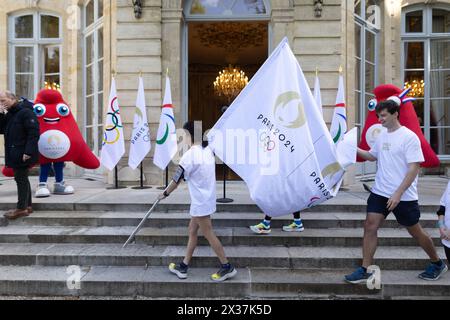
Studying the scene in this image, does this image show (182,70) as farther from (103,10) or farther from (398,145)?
(398,145)

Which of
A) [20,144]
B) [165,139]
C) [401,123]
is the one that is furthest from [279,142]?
[20,144]

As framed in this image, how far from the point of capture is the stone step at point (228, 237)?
4.96m

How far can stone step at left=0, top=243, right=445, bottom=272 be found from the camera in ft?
14.8

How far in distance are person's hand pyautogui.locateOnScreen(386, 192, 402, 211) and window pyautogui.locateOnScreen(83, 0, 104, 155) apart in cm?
737

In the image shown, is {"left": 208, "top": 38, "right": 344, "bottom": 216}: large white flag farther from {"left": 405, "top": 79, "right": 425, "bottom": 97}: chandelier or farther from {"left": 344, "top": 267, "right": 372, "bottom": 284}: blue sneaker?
{"left": 405, "top": 79, "right": 425, "bottom": 97}: chandelier

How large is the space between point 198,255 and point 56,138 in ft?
11.9

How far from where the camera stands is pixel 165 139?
7496mm

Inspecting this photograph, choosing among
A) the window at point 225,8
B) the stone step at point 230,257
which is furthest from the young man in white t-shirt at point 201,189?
the window at point 225,8

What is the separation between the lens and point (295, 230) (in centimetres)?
520

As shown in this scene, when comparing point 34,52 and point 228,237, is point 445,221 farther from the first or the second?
point 34,52

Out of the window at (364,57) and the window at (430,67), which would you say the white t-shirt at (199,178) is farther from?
A: the window at (430,67)

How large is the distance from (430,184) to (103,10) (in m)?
8.42
